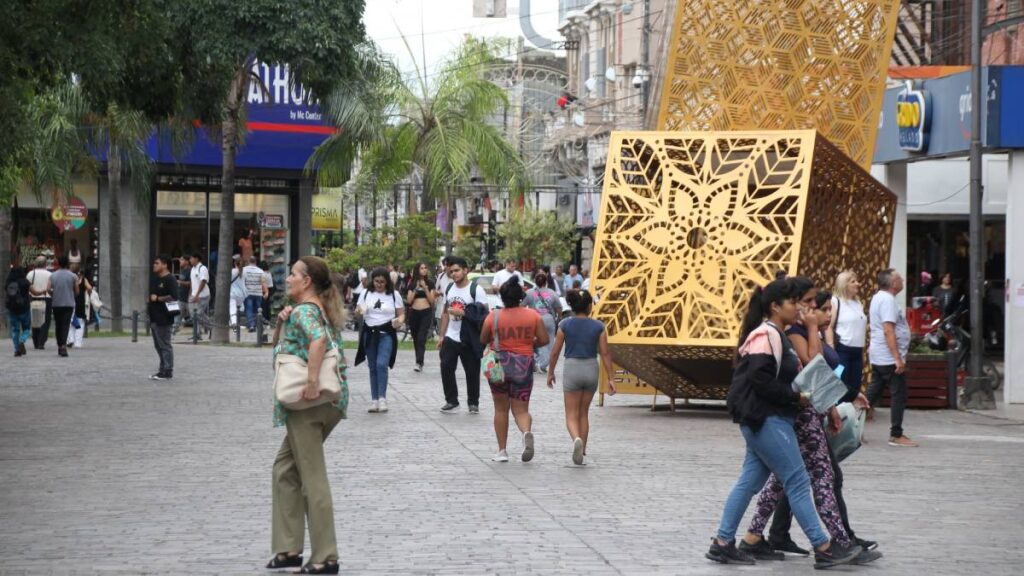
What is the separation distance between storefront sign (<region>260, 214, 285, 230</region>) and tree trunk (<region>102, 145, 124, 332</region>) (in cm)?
648

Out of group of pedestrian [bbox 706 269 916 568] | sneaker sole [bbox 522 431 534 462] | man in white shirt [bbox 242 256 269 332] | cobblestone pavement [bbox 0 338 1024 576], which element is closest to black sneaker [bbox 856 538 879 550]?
group of pedestrian [bbox 706 269 916 568]

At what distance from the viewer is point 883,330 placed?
1545cm

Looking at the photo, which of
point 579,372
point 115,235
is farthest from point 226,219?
point 579,372

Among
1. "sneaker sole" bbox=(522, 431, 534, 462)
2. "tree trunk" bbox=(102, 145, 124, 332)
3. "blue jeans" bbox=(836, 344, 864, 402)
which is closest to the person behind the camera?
"sneaker sole" bbox=(522, 431, 534, 462)

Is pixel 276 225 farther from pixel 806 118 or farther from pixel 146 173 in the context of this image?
pixel 806 118

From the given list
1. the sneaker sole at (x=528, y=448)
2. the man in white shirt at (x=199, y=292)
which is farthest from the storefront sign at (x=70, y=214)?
the sneaker sole at (x=528, y=448)

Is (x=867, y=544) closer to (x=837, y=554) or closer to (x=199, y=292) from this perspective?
(x=837, y=554)

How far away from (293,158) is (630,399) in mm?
22321

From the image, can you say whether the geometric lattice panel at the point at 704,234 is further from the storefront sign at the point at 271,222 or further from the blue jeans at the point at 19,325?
the storefront sign at the point at 271,222

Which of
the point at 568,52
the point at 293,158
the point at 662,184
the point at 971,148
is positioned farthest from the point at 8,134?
the point at 568,52

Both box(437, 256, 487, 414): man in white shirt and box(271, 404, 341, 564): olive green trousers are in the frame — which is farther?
box(437, 256, 487, 414): man in white shirt

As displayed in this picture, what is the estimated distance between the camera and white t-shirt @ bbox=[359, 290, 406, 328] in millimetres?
17516

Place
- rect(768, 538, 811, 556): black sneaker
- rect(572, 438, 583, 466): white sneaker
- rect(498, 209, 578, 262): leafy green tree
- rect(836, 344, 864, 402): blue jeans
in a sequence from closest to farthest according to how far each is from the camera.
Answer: rect(768, 538, 811, 556): black sneaker
rect(572, 438, 583, 466): white sneaker
rect(836, 344, 864, 402): blue jeans
rect(498, 209, 578, 262): leafy green tree

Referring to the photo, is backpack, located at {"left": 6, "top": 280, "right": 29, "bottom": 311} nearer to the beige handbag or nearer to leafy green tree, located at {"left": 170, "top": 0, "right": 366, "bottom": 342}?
leafy green tree, located at {"left": 170, "top": 0, "right": 366, "bottom": 342}
